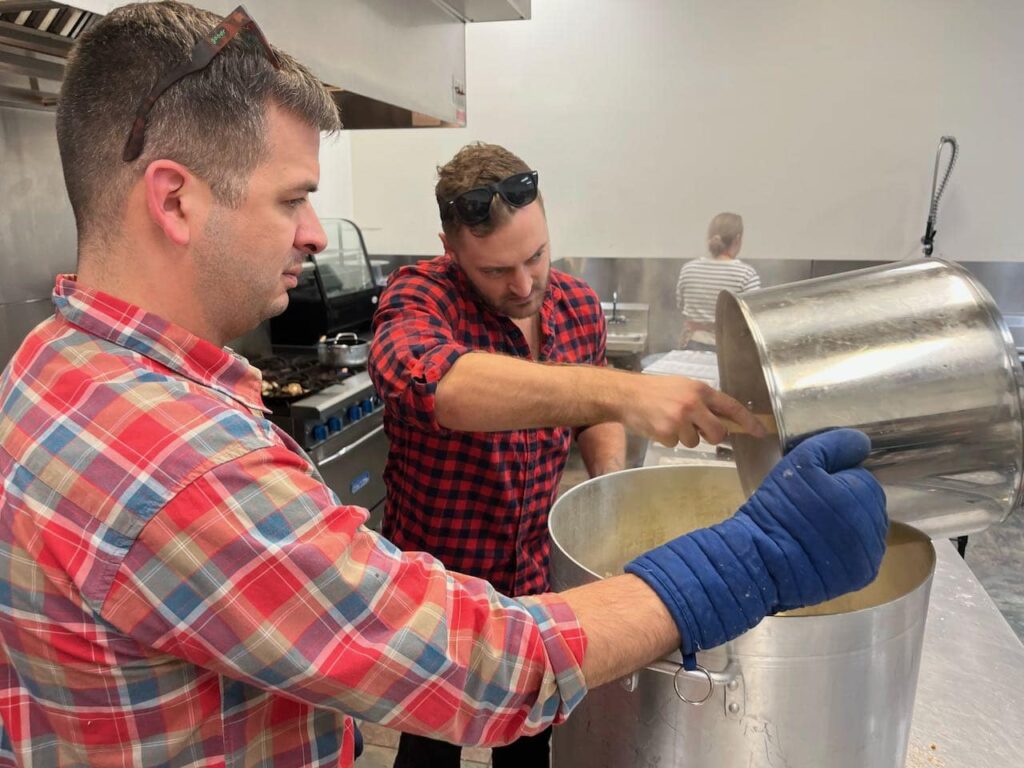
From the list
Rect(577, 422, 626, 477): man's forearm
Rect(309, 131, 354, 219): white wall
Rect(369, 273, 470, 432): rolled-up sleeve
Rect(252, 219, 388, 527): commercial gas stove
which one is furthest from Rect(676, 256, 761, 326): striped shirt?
Rect(369, 273, 470, 432): rolled-up sleeve

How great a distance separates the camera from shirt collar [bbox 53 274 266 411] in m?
0.61

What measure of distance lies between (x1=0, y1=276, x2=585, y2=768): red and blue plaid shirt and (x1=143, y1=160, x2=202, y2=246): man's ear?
77 millimetres

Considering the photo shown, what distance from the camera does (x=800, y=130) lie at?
4.25 metres

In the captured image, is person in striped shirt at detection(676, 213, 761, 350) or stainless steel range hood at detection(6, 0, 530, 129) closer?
stainless steel range hood at detection(6, 0, 530, 129)

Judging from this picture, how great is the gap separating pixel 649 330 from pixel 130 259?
165 inches

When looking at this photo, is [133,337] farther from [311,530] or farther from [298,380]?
[298,380]

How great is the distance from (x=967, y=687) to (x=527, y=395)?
84 centimetres

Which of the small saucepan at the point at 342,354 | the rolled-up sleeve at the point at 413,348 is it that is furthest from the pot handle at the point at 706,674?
the small saucepan at the point at 342,354

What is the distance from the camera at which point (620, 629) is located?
0.66 meters

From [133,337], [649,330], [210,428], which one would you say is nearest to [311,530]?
[210,428]

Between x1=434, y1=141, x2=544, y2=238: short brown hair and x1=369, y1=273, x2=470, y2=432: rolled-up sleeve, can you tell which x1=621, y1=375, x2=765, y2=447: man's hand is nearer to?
x1=369, y1=273, x2=470, y2=432: rolled-up sleeve

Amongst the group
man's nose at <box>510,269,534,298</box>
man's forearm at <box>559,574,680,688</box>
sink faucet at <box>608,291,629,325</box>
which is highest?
man's nose at <box>510,269,534,298</box>

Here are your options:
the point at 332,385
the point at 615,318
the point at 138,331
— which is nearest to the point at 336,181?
the point at 615,318

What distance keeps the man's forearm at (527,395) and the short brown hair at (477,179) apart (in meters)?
0.39
